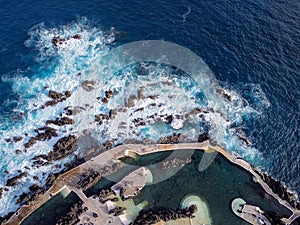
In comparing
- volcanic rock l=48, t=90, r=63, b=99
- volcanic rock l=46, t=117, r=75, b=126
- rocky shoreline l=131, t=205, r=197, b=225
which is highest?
volcanic rock l=48, t=90, r=63, b=99

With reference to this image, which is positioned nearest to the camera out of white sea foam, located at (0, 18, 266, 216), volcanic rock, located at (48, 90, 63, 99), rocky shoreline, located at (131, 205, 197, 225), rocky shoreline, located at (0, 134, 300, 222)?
rocky shoreline, located at (131, 205, 197, 225)

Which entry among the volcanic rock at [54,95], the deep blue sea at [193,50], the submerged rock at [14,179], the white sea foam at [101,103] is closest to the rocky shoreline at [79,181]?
the submerged rock at [14,179]

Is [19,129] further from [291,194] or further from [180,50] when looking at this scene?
[291,194]

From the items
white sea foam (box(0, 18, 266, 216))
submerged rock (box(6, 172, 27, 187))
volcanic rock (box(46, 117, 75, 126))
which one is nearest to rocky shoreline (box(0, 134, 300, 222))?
submerged rock (box(6, 172, 27, 187))

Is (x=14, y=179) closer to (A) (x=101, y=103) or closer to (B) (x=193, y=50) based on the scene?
(A) (x=101, y=103)

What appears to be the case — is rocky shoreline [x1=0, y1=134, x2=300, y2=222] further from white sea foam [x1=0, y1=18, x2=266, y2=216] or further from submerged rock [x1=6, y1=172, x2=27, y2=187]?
white sea foam [x1=0, y1=18, x2=266, y2=216]

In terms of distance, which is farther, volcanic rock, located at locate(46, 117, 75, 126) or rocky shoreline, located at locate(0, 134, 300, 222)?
volcanic rock, located at locate(46, 117, 75, 126)

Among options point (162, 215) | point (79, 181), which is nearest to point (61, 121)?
point (79, 181)

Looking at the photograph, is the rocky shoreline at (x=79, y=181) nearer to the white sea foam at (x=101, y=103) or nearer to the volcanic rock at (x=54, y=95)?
the white sea foam at (x=101, y=103)
